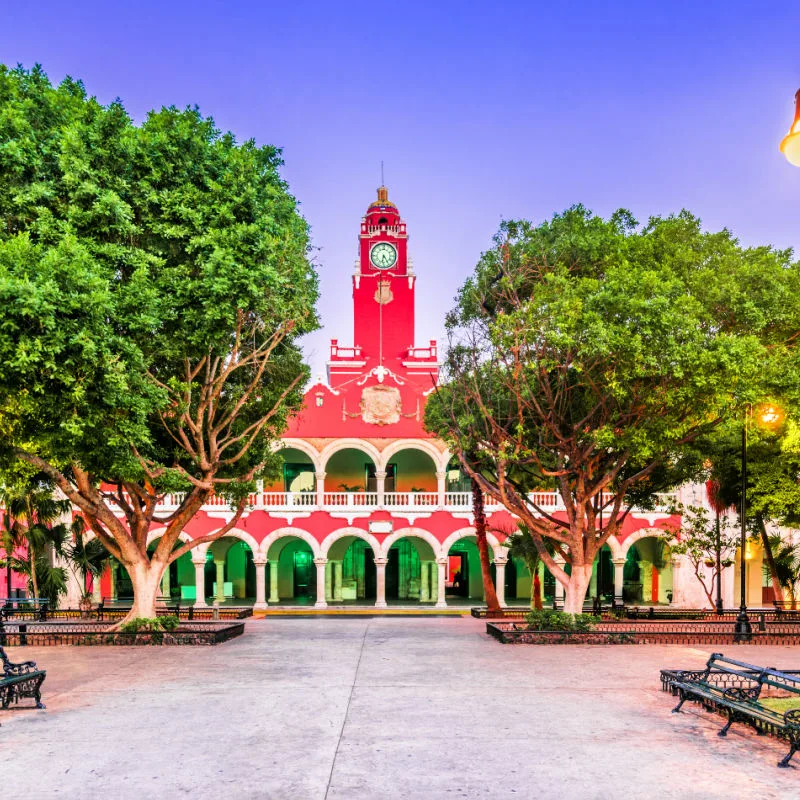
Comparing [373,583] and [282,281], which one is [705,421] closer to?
[282,281]

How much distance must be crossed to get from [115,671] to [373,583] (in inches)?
909

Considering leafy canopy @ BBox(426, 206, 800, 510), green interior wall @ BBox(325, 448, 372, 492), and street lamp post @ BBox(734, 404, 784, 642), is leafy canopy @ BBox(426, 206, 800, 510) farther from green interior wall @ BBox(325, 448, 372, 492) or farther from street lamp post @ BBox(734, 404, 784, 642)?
green interior wall @ BBox(325, 448, 372, 492)

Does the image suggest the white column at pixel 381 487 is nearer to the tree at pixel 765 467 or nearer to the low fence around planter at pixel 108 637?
the tree at pixel 765 467

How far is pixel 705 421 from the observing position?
17094 mm

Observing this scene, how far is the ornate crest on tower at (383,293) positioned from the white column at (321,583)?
17.5 meters

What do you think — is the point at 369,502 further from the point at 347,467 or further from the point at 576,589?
the point at 576,589

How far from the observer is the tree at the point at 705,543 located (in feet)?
82.0

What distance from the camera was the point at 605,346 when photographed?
1455 cm

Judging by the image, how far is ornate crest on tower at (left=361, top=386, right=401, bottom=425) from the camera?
3197cm

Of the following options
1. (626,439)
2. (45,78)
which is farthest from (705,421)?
(45,78)

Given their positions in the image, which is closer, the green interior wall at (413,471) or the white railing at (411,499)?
the white railing at (411,499)

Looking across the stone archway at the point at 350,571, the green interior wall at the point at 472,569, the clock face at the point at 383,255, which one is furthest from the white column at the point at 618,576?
the clock face at the point at 383,255

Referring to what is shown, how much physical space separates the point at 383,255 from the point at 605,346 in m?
30.8

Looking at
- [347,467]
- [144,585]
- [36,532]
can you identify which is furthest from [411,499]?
[144,585]
